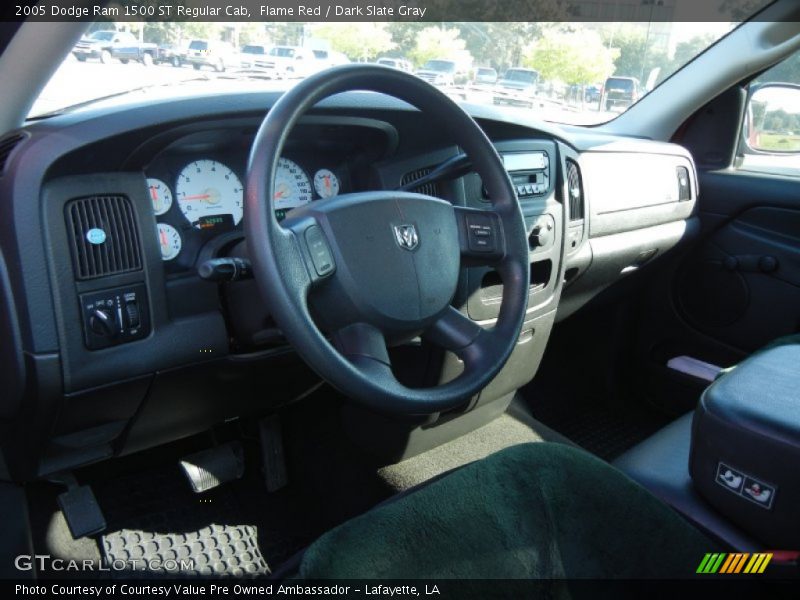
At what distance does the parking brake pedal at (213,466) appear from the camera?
1.98 metres

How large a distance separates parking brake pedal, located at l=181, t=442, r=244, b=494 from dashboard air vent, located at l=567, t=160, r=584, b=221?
1302 mm

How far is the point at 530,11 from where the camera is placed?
2195 mm

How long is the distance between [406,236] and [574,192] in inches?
44.6

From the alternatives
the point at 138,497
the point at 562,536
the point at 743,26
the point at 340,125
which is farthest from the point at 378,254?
the point at 743,26

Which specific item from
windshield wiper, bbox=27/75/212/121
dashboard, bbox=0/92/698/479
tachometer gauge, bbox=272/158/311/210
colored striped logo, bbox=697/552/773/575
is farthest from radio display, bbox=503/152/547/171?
colored striped logo, bbox=697/552/773/575

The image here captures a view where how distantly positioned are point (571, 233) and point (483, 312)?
1.58 ft

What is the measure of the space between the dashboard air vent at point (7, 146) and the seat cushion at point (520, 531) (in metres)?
0.94

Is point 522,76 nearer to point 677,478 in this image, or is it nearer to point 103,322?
point 677,478

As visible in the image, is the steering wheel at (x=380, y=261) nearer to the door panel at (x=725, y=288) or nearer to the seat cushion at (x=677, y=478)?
the seat cushion at (x=677, y=478)

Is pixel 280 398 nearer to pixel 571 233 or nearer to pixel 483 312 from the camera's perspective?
pixel 483 312

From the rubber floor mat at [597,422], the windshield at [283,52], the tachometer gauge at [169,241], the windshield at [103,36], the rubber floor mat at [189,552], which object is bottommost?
the rubber floor mat at [597,422]

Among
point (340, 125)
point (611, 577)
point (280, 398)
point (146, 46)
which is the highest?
point (146, 46)

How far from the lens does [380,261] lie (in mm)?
1356

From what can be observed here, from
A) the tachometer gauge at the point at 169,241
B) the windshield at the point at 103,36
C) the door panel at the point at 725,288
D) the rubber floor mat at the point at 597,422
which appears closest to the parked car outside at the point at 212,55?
the windshield at the point at 103,36
